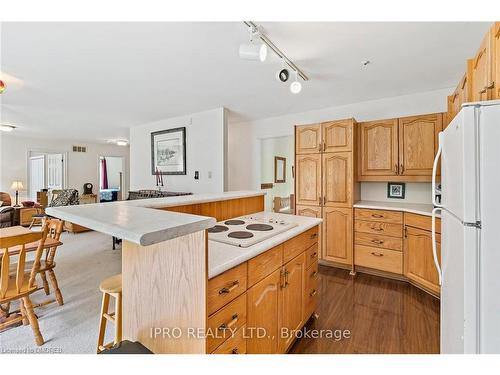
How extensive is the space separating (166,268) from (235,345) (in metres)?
0.49

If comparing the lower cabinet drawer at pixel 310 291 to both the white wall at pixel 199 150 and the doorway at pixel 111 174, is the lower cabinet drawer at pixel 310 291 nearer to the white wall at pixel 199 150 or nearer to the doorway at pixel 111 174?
the white wall at pixel 199 150

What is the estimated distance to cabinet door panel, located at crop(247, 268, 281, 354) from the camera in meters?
1.17

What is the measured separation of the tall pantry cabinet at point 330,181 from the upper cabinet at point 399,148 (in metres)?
0.20

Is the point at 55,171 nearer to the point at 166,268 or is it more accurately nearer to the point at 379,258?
the point at 166,268

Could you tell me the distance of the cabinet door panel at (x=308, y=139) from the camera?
125 inches

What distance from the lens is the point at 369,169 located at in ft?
10.0

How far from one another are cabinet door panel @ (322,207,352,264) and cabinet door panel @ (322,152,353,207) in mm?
120

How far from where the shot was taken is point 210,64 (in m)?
2.25

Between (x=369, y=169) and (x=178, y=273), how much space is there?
9.50 feet

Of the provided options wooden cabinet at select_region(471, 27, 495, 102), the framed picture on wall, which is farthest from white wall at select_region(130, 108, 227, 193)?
wooden cabinet at select_region(471, 27, 495, 102)

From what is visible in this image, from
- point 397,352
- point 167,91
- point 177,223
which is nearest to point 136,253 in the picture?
point 177,223

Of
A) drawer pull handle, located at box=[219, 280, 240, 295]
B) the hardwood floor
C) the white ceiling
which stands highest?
the white ceiling

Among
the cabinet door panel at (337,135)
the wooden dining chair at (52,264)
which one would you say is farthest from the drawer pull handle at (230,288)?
the cabinet door panel at (337,135)

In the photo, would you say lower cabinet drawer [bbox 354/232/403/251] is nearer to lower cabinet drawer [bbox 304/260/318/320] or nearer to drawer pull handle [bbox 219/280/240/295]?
lower cabinet drawer [bbox 304/260/318/320]
